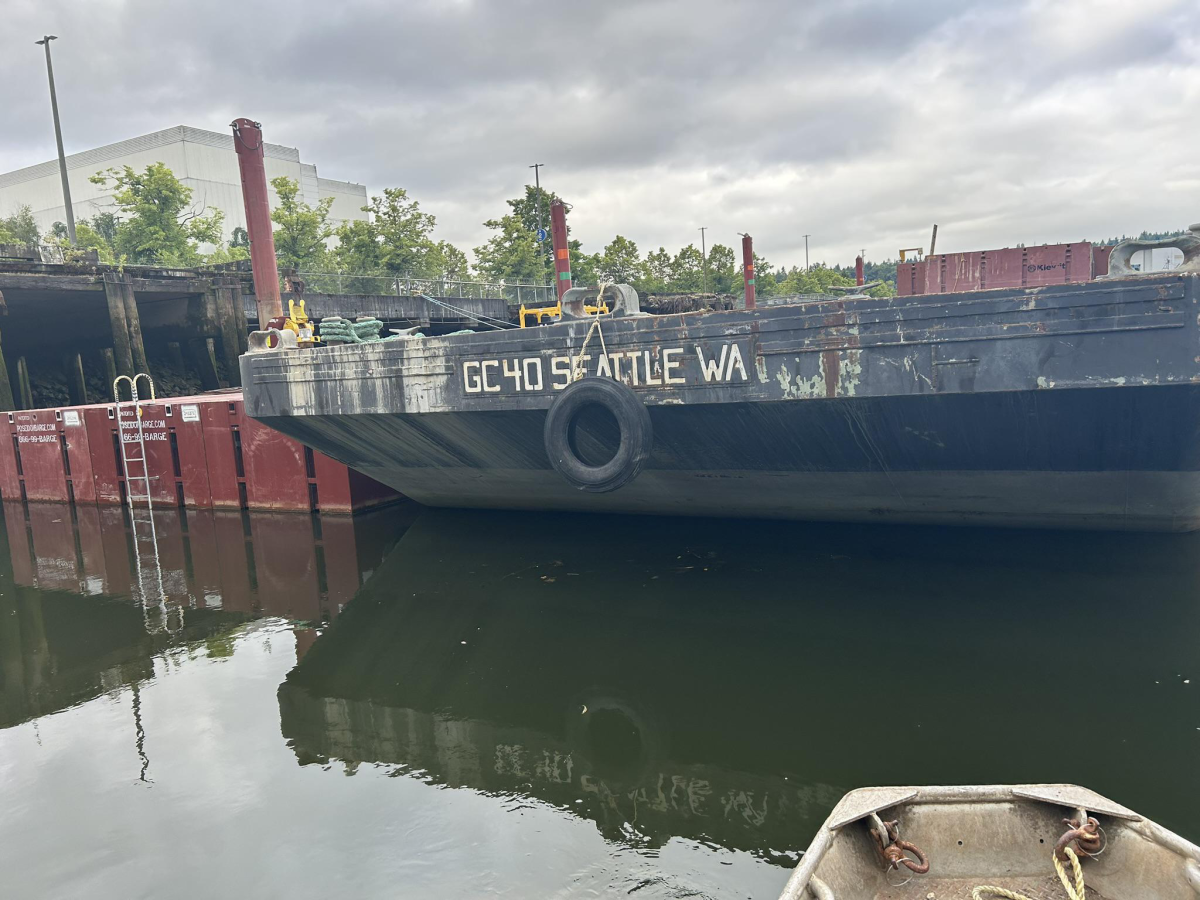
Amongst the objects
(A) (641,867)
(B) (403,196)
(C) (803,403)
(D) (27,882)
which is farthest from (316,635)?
(B) (403,196)

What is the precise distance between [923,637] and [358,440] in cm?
617

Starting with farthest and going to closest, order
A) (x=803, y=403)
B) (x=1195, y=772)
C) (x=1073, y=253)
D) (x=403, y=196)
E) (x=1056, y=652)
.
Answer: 1. (x=403, y=196)
2. (x=1073, y=253)
3. (x=803, y=403)
4. (x=1056, y=652)
5. (x=1195, y=772)

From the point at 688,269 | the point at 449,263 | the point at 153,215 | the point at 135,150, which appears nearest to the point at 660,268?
the point at 688,269

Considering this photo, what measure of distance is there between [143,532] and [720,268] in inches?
1763

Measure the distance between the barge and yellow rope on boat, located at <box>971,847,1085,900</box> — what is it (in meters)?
3.62

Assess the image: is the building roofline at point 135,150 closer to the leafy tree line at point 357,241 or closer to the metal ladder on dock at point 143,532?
the leafy tree line at point 357,241

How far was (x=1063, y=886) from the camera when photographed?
2.56 metres

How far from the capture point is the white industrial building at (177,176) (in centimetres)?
6531

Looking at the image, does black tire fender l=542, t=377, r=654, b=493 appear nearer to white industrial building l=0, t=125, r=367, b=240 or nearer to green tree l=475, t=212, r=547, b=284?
green tree l=475, t=212, r=547, b=284

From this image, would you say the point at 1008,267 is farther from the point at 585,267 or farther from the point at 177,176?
the point at 177,176

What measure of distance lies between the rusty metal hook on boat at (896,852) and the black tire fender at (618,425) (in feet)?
12.9

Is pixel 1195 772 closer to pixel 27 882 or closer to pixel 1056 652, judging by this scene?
pixel 1056 652

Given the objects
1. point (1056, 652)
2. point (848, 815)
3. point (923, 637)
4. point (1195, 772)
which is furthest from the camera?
point (923, 637)

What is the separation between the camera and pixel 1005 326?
5.34 m
